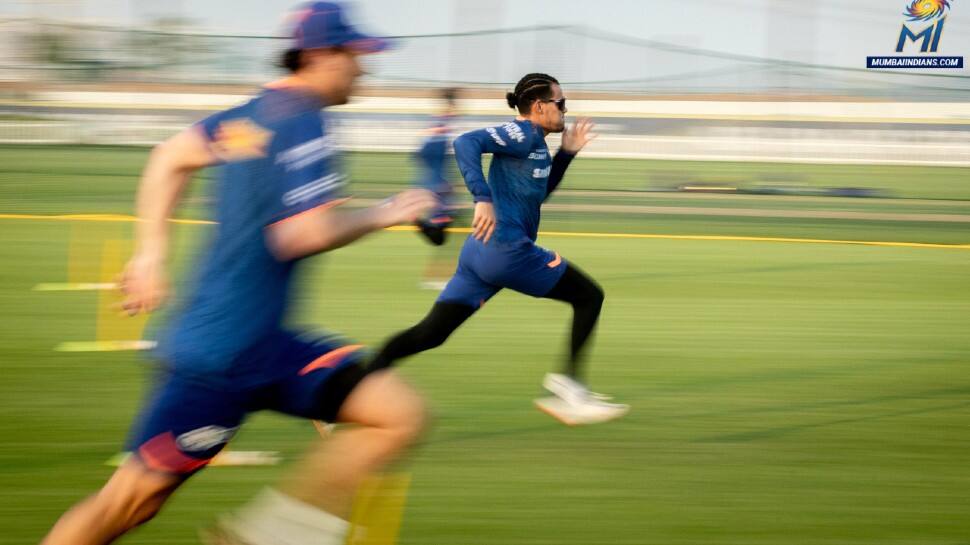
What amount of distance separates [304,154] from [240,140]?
0.17m

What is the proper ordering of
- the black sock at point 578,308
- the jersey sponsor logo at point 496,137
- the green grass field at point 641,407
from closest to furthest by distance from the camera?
the green grass field at point 641,407
the jersey sponsor logo at point 496,137
the black sock at point 578,308

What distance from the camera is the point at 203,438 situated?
10.5 ft

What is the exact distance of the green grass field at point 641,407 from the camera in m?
4.68

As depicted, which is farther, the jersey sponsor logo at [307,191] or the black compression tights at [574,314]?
the black compression tights at [574,314]

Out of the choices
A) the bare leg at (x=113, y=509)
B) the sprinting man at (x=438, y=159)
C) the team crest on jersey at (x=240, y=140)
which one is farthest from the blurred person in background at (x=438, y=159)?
the bare leg at (x=113, y=509)

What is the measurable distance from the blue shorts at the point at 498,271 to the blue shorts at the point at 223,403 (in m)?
2.76

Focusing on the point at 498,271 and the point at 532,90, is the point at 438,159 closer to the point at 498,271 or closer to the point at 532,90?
the point at 532,90

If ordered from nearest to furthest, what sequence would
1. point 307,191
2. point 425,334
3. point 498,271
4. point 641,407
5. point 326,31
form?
point 307,191 < point 326,31 < point 425,334 < point 498,271 < point 641,407

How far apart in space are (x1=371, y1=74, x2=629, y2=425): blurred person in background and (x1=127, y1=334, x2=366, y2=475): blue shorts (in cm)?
259

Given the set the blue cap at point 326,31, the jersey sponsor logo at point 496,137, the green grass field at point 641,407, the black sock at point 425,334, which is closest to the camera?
the blue cap at point 326,31

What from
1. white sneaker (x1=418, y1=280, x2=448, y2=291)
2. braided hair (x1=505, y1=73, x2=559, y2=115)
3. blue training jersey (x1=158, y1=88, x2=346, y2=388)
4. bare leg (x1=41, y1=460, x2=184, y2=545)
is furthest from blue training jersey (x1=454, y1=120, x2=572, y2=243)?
white sneaker (x1=418, y1=280, x2=448, y2=291)

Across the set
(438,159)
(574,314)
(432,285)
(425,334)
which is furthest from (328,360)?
(438,159)

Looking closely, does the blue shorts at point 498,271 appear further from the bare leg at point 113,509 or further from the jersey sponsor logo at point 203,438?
the bare leg at point 113,509

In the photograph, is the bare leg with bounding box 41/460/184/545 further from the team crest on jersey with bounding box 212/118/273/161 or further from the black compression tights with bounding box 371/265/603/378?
the black compression tights with bounding box 371/265/603/378
